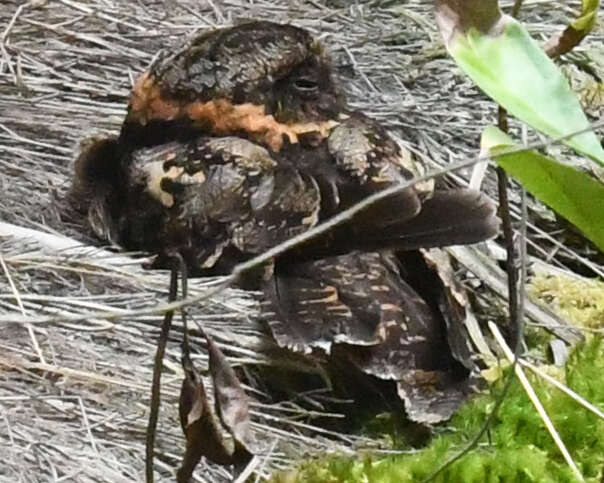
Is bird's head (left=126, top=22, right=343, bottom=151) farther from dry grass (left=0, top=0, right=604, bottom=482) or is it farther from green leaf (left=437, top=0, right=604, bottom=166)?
green leaf (left=437, top=0, right=604, bottom=166)

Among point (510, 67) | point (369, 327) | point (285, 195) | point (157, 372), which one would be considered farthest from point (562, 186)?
point (285, 195)

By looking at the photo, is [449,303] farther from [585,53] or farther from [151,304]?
[585,53]

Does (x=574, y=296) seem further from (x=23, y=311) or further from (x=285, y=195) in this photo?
(x=23, y=311)

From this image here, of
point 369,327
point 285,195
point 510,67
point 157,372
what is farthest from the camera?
point 285,195

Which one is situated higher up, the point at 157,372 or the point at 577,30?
the point at 577,30

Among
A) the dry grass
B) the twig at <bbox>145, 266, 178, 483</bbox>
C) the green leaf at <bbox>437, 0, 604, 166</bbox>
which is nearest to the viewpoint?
the green leaf at <bbox>437, 0, 604, 166</bbox>

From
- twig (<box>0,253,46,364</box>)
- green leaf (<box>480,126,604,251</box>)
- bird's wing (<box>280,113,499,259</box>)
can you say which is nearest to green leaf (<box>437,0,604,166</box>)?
green leaf (<box>480,126,604,251</box>)

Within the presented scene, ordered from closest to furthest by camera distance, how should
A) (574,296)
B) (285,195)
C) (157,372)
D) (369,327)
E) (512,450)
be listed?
1. (157,372)
2. (512,450)
3. (369,327)
4. (285,195)
5. (574,296)
